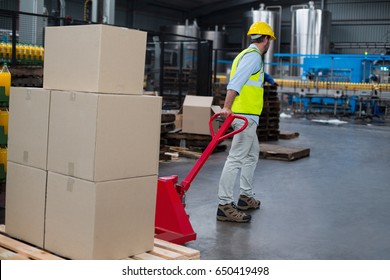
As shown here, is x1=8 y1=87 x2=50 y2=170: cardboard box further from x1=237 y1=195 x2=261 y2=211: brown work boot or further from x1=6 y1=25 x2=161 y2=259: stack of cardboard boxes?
x1=237 y1=195 x2=261 y2=211: brown work boot

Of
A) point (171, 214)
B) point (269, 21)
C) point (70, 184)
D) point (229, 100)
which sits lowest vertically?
point (171, 214)

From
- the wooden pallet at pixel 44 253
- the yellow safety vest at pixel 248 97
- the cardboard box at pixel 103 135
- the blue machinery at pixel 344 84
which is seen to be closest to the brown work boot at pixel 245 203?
the yellow safety vest at pixel 248 97

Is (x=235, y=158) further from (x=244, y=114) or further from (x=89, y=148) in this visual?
(x=89, y=148)

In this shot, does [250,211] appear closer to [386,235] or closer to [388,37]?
[386,235]

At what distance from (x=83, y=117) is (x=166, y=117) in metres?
6.43

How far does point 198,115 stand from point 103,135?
6587mm

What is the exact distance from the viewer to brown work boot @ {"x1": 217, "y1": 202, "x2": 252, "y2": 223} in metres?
5.01

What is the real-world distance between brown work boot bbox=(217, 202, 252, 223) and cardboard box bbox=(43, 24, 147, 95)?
188cm

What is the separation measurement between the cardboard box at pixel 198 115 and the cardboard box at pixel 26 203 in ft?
20.0

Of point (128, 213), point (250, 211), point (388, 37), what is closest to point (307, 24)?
point (388, 37)

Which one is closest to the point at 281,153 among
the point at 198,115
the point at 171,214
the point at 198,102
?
the point at 198,115

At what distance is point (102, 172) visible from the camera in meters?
3.25

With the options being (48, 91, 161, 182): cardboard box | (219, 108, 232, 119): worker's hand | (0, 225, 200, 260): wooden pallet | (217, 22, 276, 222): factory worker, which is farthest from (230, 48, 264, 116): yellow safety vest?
(0, 225, 200, 260): wooden pallet

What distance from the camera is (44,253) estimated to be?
11.4ft
